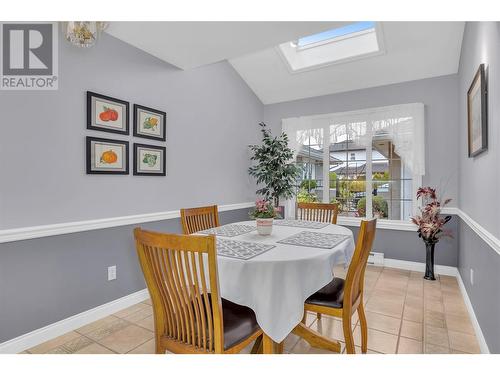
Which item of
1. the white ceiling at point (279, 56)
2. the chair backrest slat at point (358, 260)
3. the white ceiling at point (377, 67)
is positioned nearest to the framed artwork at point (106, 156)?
the white ceiling at point (279, 56)

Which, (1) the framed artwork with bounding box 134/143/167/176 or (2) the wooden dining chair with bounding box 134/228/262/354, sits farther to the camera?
(1) the framed artwork with bounding box 134/143/167/176

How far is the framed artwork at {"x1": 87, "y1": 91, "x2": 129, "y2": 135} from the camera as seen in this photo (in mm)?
2421

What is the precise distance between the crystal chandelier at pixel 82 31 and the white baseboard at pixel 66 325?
6.94 feet

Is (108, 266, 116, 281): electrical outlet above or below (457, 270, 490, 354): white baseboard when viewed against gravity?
above

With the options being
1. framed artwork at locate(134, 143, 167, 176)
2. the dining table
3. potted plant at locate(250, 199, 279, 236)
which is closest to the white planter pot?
potted plant at locate(250, 199, 279, 236)

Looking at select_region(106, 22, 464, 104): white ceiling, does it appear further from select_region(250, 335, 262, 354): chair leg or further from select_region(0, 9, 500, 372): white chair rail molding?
select_region(250, 335, 262, 354): chair leg

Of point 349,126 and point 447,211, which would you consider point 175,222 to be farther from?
point 447,211

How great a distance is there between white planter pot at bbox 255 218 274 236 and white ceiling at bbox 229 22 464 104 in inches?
102

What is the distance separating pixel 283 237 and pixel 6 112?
2049 millimetres

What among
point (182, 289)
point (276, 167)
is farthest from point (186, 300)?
point (276, 167)

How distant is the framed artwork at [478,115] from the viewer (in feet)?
6.59

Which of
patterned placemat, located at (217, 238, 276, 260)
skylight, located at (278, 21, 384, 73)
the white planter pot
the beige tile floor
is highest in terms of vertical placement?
skylight, located at (278, 21, 384, 73)

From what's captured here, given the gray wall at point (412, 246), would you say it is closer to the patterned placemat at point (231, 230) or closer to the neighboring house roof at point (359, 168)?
the neighboring house roof at point (359, 168)

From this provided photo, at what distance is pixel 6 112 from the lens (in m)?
1.96
